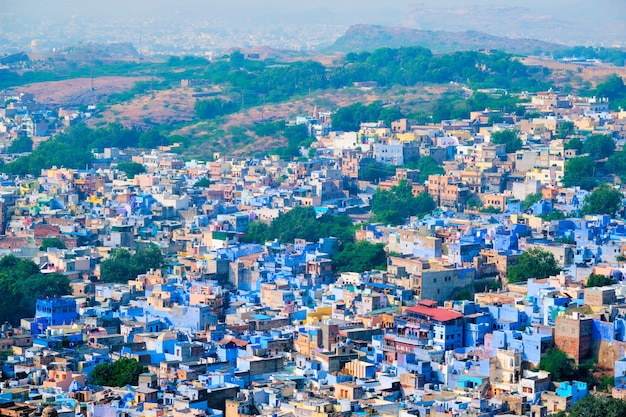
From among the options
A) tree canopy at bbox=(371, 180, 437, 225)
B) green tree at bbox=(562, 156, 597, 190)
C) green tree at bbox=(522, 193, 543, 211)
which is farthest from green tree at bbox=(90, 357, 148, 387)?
green tree at bbox=(562, 156, 597, 190)

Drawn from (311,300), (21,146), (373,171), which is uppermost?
(311,300)

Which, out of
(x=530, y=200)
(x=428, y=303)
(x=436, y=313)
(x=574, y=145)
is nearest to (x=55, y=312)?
(x=428, y=303)

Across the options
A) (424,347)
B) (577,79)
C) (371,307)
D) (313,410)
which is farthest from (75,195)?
(577,79)

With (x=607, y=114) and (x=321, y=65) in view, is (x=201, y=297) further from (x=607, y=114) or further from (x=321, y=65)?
(x=321, y=65)

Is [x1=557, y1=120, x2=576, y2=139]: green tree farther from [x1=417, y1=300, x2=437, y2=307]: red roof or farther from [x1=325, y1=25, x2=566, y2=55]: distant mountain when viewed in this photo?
[x1=325, y1=25, x2=566, y2=55]: distant mountain

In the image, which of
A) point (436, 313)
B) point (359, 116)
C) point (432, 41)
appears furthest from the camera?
point (432, 41)

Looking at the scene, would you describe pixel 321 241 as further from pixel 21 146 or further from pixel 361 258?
pixel 21 146
